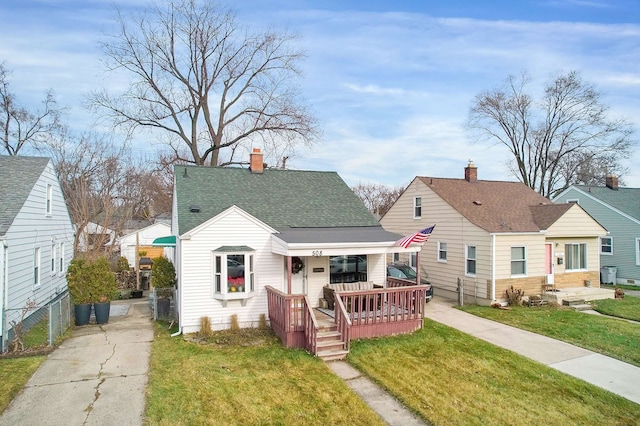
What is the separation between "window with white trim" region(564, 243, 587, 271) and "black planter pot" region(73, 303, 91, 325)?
19.4 meters

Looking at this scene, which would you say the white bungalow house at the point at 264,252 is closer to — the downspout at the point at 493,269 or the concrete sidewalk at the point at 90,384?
the concrete sidewalk at the point at 90,384

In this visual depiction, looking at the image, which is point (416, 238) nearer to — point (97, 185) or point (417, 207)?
point (417, 207)

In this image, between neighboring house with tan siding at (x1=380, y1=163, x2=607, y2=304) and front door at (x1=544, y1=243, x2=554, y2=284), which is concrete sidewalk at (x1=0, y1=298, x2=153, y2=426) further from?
front door at (x1=544, y1=243, x2=554, y2=284)

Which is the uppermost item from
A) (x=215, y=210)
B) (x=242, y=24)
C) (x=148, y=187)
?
(x=242, y=24)

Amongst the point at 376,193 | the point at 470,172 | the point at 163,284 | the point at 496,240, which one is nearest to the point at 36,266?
the point at 163,284

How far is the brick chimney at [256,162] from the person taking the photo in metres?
15.9

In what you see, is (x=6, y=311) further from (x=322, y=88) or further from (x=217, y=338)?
(x=322, y=88)

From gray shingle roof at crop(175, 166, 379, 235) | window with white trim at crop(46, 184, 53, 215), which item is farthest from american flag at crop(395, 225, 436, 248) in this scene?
window with white trim at crop(46, 184, 53, 215)

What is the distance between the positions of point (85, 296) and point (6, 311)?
260 cm

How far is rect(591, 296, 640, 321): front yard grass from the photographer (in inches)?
581

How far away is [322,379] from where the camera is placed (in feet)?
28.0

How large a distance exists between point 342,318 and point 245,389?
130 inches

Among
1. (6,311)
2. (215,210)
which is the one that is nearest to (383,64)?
(215,210)

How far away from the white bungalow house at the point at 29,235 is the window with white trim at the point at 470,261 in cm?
1539
